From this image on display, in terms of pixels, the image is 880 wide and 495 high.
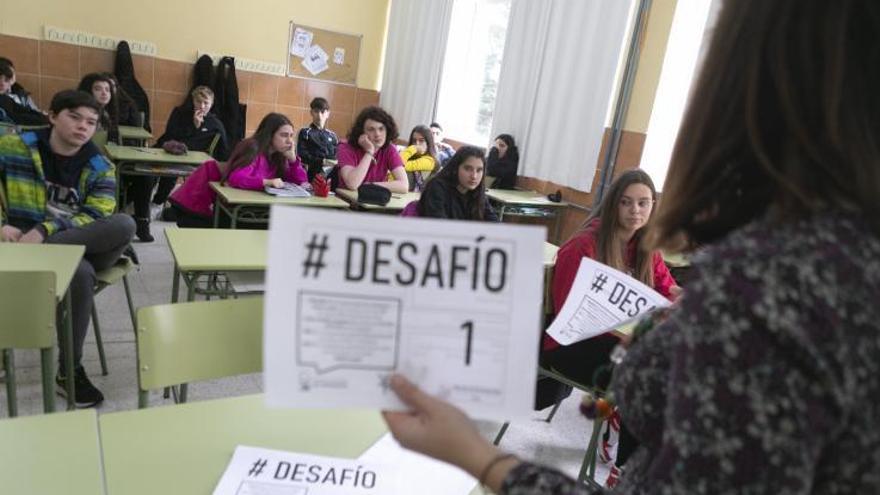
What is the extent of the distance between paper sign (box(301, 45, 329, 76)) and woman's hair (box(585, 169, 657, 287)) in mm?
5960

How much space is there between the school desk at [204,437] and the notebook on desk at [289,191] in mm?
2519

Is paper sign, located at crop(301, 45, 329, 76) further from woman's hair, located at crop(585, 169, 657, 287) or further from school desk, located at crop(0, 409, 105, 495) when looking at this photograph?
school desk, located at crop(0, 409, 105, 495)

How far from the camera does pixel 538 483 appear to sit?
610 millimetres

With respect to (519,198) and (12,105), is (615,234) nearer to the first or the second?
(519,198)

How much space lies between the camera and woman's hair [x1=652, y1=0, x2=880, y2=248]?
0.49 metres

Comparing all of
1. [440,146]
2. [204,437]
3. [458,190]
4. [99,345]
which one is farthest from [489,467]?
[440,146]

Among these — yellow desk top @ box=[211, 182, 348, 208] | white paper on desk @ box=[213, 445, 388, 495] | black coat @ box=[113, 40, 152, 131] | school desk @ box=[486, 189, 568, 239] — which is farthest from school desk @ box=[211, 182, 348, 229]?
black coat @ box=[113, 40, 152, 131]

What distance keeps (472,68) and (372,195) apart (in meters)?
3.52

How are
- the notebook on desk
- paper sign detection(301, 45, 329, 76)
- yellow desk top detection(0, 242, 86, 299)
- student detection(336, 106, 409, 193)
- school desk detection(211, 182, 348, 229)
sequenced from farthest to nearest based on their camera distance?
paper sign detection(301, 45, 329, 76), student detection(336, 106, 409, 193), the notebook on desk, school desk detection(211, 182, 348, 229), yellow desk top detection(0, 242, 86, 299)

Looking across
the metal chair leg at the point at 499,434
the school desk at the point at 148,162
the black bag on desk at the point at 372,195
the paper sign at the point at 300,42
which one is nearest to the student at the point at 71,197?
the black bag on desk at the point at 372,195

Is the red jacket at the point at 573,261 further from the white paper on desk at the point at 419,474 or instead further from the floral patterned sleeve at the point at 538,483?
the floral patterned sleeve at the point at 538,483

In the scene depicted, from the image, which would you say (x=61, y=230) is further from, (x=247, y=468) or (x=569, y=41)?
(x=569, y=41)

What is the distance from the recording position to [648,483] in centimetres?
54

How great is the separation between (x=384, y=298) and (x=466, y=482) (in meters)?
0.64
